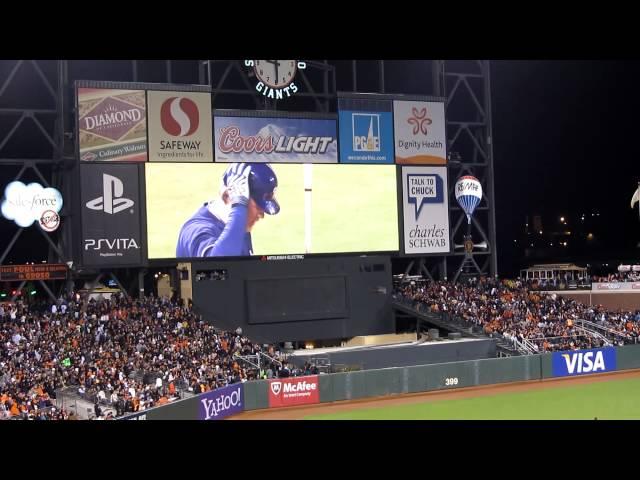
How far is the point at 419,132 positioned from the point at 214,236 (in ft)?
34.5

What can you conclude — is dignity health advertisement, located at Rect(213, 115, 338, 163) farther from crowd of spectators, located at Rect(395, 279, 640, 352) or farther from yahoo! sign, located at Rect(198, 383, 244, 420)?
yahoo! sign, located at Rect(198, 383, 244, 420)

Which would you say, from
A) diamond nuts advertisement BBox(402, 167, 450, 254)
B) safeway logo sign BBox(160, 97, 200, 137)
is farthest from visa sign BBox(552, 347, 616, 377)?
safeway logo sign BBox(160, 97, 200, 137)

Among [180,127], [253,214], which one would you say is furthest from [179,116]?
[253,214]

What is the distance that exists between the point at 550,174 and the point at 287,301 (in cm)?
3303

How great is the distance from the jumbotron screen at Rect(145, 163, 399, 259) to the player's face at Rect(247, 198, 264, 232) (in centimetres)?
4

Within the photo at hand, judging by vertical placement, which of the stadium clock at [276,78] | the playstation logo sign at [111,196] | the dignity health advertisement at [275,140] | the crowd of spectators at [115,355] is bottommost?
the crowd of spectators at [115,355]

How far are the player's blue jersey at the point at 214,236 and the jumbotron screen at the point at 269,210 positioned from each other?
4 cm

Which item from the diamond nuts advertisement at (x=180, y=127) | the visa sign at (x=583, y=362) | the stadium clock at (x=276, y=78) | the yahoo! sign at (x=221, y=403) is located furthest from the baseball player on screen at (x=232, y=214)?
the visa sign at (x=583, y=362)

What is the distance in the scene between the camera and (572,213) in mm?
64188

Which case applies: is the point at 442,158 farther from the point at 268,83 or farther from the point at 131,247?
the point at 131,247

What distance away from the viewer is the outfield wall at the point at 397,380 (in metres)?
24.0

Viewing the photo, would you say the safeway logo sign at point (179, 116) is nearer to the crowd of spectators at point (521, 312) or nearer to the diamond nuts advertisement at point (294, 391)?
the diamond nuts advertisement at point (294, 391)
